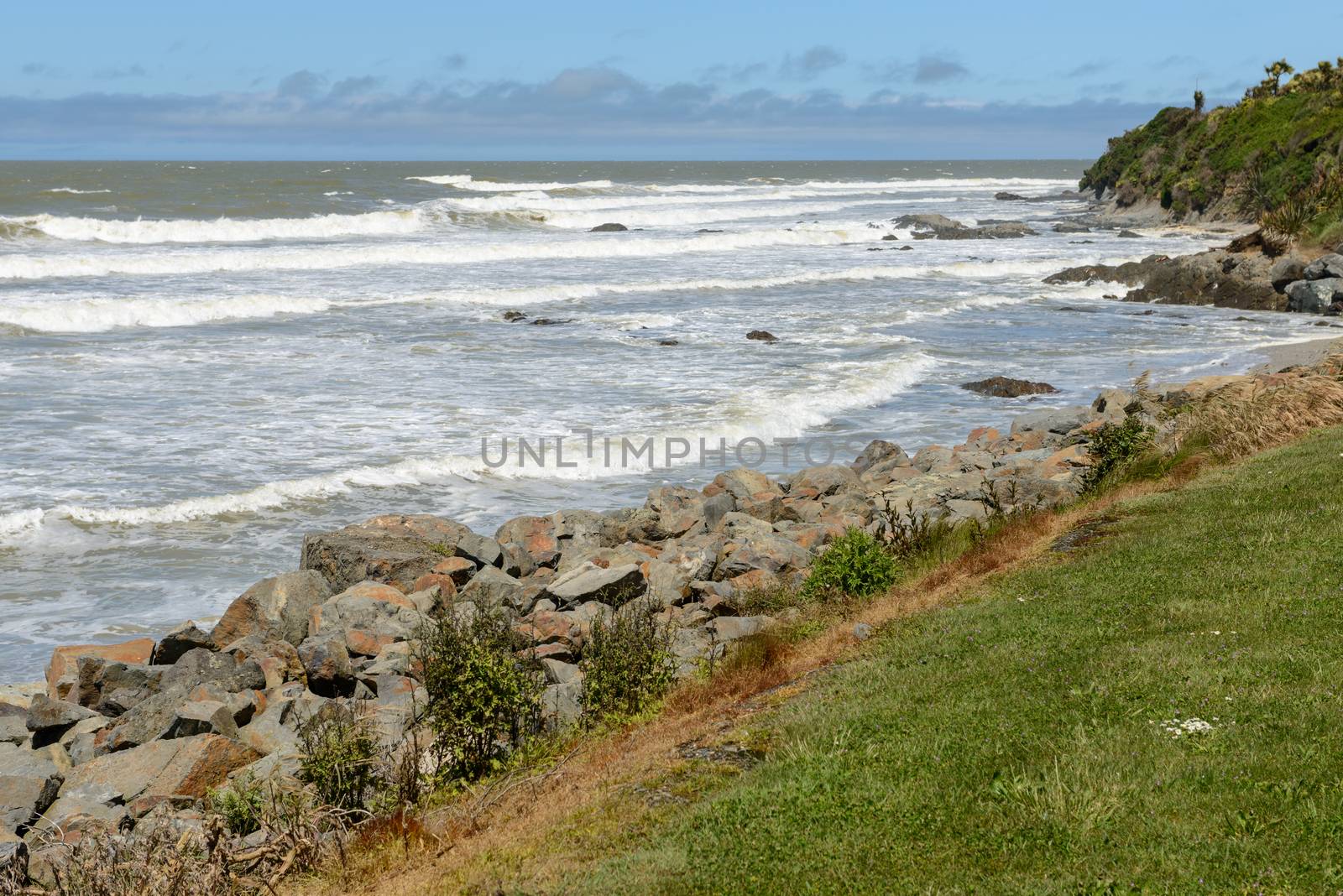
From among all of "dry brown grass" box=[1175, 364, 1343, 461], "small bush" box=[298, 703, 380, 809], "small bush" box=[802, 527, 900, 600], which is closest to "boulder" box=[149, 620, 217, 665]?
"small bush" box=[298, 703, 380, 809]

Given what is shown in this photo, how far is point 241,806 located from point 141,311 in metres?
32.9

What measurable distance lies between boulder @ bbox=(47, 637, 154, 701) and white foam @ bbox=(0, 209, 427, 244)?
184ft

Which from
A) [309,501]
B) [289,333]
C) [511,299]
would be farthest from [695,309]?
[309,501]

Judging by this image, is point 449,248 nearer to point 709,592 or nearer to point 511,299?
point 511,299

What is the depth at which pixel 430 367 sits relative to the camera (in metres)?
29.1

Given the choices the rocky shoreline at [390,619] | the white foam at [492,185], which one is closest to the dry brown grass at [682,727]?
the rocky shoreline at [390,619]

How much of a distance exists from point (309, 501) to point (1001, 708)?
13.0 meters

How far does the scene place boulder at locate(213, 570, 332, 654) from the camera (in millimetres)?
12422

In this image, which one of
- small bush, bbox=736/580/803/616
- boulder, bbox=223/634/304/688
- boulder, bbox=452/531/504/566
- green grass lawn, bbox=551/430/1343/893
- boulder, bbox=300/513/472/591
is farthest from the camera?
boulder, bbox=452/531/504/566

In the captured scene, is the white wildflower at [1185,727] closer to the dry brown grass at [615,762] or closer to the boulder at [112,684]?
the dry brown grass at [615,762]

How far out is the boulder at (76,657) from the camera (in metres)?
11.0

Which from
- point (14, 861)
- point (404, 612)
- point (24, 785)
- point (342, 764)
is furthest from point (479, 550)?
point (14, 861)

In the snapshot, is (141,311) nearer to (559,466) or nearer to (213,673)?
(559,466)

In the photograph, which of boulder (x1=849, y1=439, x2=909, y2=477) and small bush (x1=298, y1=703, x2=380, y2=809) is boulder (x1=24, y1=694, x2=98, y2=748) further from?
boulder (x1=849, y1=439, x2=909, y2=477)
